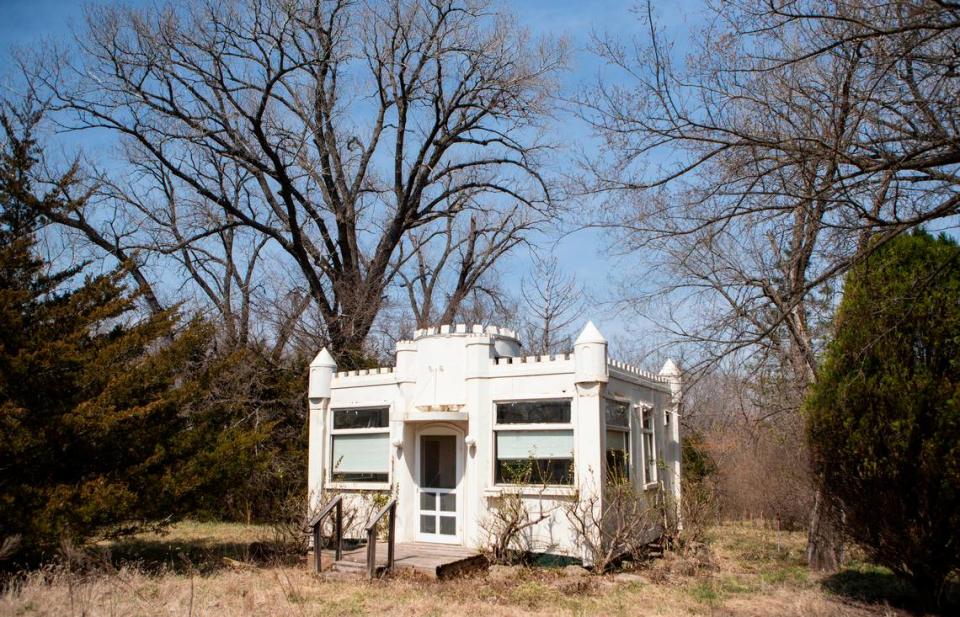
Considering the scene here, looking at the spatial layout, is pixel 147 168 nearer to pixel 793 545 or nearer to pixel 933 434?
pixel 793 545

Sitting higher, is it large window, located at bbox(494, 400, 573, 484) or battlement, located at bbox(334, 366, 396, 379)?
battlement, located at bbox(334, 366, 396, 379)

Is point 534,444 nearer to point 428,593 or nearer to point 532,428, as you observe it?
point 532,428

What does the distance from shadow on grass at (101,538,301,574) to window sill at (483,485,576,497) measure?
3.60m

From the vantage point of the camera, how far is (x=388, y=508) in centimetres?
1077

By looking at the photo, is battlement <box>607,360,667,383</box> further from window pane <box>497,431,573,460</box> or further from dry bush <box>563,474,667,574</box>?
dry bush <box>563,474,667,574</box>

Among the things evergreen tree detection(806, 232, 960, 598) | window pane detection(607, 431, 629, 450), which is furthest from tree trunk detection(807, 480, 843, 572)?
evergreen tree detection(806, 232, 960, 598)

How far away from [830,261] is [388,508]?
674 centimetres

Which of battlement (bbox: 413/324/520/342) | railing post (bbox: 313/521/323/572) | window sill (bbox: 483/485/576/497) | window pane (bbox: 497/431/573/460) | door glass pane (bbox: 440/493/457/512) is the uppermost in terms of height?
battlement (bbox: 413/324/520/342)

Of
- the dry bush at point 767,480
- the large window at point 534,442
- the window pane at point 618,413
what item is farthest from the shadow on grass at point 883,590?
the large window at point 534,442

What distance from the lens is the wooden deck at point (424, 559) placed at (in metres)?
10.4

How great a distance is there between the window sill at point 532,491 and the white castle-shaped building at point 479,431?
2 cm

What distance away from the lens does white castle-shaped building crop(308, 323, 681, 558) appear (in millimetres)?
11289

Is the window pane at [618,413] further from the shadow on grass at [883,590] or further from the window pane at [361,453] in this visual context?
the window pane at [361,453]

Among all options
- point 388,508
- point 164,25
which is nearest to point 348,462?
point 388,508
